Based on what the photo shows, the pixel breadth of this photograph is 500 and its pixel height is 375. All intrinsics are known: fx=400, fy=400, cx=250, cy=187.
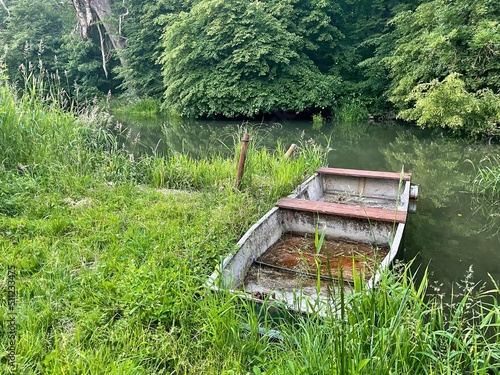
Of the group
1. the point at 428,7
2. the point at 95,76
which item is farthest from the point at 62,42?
the point at 428,7

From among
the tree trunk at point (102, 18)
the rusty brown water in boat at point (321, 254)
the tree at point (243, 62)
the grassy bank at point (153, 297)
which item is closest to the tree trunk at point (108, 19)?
the tree trunk at point (102, 18)

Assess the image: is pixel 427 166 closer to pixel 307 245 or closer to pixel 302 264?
pixel 307 245

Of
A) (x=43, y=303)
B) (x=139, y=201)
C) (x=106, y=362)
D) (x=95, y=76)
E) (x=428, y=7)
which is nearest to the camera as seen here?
(x=106, y=362)

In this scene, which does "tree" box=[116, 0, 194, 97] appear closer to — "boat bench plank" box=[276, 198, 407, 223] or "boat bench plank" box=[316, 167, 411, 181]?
"boat bench plank" box=[316, 167, 411, 181]

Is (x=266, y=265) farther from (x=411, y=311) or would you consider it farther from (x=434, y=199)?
(x=434, y=199)

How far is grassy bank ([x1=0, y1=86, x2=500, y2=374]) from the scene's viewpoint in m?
1.79

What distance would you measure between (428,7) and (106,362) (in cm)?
1316

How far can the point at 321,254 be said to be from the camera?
3721 millimetres

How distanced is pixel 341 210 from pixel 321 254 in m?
0.53

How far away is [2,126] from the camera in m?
4.24

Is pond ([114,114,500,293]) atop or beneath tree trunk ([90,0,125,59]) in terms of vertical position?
beneath

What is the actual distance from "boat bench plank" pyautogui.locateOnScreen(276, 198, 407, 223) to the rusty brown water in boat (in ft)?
0.98

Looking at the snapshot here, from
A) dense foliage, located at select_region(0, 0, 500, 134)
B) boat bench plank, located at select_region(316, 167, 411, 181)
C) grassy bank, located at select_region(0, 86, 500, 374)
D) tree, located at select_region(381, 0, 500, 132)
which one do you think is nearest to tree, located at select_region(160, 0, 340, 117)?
dense foliage, located at select_region(0, 0, 500, 134)

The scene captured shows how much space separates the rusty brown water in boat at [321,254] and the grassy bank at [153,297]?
1.38 feet
